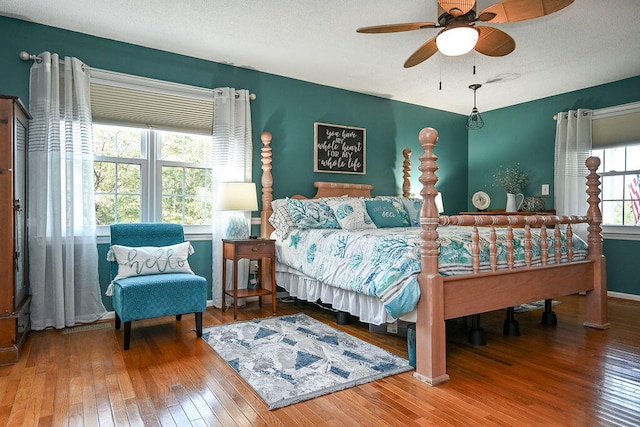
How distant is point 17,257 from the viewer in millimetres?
2727

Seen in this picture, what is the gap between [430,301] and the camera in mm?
2227

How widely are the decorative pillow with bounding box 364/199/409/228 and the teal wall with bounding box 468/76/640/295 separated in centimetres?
232

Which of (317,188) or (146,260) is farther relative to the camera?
(317,188)

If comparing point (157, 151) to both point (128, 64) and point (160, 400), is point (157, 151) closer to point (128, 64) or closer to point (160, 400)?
point (128, 64)

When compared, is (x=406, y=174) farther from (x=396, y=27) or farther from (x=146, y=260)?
(x=146, y=260)

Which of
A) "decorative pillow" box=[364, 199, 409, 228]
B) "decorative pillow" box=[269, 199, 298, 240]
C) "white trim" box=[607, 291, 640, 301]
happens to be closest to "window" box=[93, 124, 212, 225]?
"decorative pillow" box=[269, 199, 298, 240]

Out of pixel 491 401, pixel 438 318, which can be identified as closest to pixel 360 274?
pixel 438 318

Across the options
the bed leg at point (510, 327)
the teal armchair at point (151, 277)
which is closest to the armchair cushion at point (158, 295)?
the teal armchair at point (151, 277)

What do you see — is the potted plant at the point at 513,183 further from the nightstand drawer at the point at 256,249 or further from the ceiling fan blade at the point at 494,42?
the nightstand drawer at the point at 256,249

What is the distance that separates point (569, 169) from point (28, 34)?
5.66m

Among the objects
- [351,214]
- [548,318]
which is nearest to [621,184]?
[548,318]

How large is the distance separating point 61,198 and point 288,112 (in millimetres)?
2375

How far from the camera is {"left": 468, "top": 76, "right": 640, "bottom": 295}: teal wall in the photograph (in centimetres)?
450

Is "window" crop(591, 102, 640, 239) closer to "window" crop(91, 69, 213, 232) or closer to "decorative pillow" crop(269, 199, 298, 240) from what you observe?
"decorative pillow" crop(269, 199, 298, 240)
